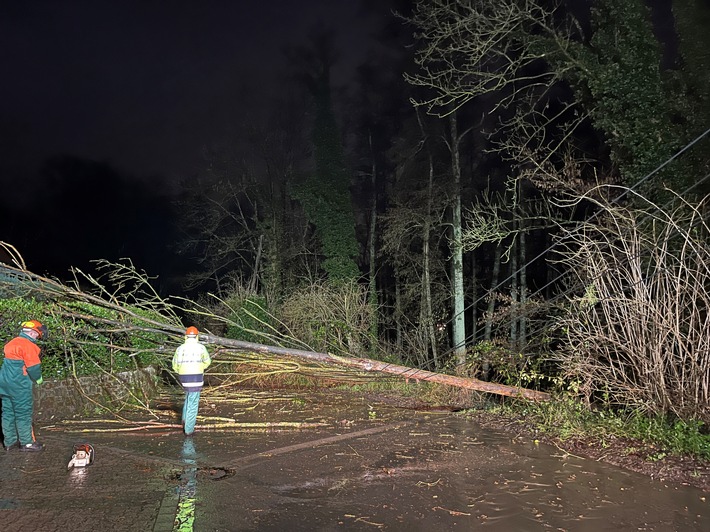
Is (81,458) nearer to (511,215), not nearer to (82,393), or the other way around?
(82,393)

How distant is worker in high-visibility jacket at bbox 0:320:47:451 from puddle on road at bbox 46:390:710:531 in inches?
36.4

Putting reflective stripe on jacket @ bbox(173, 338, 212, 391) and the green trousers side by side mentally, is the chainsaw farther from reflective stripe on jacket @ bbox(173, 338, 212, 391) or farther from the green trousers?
reflective stripe on jacket @ bbox(173, 338, 212, 391)

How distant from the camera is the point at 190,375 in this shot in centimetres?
827

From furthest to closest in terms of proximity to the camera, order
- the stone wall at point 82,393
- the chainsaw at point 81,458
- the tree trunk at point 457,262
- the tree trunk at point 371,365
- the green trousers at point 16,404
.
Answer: the tree trunk at point 457,262 → the tree trunk at point 371,365 → the stone wall at point 82,393 → the green trousers at point 16,404 → the chainsaw at point 81,458

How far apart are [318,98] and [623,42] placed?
1825cm

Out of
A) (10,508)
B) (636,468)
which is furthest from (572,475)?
(10,508)

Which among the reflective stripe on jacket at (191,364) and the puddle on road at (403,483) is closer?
the puddle on road at (403,483)

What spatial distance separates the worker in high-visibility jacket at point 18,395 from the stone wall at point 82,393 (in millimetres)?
1891

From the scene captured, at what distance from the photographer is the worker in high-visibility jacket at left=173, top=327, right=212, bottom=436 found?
325 inches

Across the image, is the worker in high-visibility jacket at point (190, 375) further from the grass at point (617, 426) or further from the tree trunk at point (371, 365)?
the grass at point (617, 426)

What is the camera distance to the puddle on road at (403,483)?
507 cm

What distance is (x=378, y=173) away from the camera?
29.6 metres

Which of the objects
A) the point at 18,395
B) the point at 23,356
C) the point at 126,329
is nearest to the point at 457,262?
the point at 126,329

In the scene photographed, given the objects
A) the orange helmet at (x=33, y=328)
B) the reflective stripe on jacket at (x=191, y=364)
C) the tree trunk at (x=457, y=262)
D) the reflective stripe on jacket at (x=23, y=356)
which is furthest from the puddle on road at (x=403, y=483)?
the tree trunk at (x=457, y=262)
